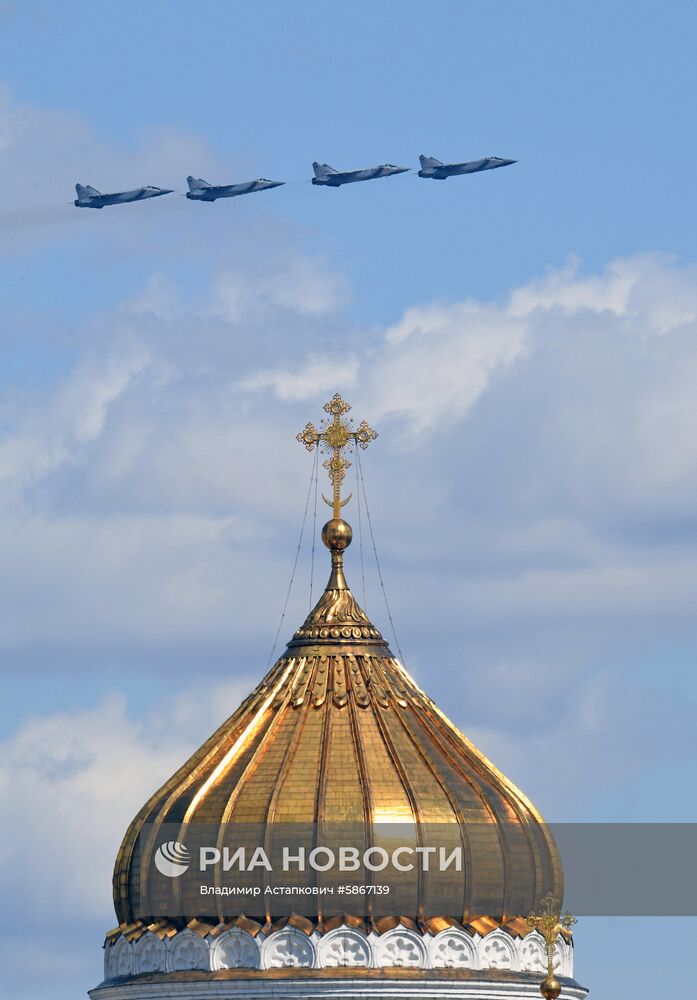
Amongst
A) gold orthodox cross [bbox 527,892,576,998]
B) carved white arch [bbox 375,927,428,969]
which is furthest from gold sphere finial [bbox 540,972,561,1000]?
carved white arch [bbox 375,927,428,969]

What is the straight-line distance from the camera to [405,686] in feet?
371

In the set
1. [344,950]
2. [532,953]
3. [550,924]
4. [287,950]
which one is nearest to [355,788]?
[344,950]

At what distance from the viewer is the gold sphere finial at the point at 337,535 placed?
11512cm

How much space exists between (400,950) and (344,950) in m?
1.23

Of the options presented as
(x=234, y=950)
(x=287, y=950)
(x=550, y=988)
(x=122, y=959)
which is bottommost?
(x=550, y=988)

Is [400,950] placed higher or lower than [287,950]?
lower

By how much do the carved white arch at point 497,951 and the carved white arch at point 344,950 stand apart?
263 cm

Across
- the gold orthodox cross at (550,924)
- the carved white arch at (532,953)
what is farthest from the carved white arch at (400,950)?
the gold orthodox cross at (550,924)

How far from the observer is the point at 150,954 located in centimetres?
10975

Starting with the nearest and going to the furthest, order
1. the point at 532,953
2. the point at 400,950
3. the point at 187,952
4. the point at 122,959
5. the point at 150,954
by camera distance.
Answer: the point at 400,950
the point at 187,952
the point at 532,953
the point at 150,954
the point at 122,959

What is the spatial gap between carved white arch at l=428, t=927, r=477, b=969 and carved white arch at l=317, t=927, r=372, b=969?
144 cm

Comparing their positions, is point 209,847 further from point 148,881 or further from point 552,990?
point 552,990

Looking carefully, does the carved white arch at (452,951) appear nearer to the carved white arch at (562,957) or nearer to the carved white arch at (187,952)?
the carved white arch at (562,957)

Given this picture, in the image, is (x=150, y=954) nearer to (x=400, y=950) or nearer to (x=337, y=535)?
(x=400, y=950)
